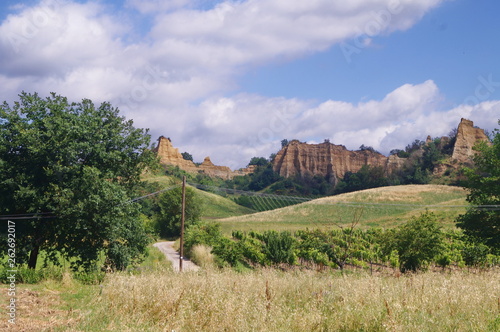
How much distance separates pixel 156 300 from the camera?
9125 mm

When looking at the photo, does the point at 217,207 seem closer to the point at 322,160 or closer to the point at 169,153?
the point at 322,160

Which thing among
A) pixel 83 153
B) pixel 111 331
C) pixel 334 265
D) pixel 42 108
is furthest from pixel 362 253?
pixel 111 331

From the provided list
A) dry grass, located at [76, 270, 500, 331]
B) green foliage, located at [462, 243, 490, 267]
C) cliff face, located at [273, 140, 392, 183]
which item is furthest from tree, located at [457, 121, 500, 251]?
cliff face, located at [273, 140, 392, 183]

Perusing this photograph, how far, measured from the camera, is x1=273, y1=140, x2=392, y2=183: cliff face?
17400 cm

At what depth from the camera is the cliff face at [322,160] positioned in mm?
174000

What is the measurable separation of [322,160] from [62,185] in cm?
16435

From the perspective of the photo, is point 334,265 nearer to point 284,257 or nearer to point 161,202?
point 284,257

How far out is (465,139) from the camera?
434 ft

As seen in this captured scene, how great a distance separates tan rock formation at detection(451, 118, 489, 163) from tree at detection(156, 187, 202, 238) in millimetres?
96054

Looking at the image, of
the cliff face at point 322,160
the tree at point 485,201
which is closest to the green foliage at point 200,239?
the tree at point 485,201

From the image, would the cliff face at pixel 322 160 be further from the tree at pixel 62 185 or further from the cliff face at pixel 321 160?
the tree at pixel 62 185

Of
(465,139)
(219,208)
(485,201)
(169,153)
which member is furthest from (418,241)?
(169,153)

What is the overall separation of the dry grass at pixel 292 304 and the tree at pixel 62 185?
808cm

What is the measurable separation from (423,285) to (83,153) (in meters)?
14.8
